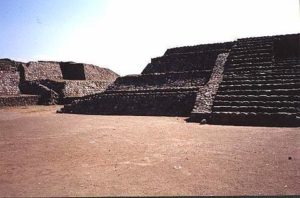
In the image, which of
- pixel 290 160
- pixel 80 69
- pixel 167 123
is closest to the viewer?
pixel 290 160

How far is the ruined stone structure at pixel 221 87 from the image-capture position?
11344mm

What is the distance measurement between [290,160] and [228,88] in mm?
7473

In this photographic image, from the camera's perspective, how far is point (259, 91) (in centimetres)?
1236

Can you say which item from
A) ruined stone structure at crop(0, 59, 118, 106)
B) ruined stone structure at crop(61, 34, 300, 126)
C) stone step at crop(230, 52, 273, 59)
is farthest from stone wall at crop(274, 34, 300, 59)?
ruined stone structure at crop(0, 59, 118, 106)

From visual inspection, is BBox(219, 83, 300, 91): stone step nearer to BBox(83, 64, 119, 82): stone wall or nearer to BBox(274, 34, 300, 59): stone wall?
BBox(274, 34, 300, 59): stone wall

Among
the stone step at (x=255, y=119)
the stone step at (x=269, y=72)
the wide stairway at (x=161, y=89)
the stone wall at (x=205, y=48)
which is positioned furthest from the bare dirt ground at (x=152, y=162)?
the stone wall at (x=205, y=48)

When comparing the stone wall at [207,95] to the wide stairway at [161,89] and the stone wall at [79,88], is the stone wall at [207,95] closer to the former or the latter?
the wide stairway at [161,89]

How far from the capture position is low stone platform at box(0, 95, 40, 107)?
2103 centimetres

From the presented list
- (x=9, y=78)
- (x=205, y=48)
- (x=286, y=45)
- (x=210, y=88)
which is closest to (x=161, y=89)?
(x=210, y=88)

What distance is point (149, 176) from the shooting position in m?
5.34

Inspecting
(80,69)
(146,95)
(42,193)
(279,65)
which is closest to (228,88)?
(279,65)

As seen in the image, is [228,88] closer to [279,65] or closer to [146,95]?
[279,65]

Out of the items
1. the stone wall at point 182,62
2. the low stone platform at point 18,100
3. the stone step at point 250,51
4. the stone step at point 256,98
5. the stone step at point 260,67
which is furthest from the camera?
the low stone platform at point 18,100

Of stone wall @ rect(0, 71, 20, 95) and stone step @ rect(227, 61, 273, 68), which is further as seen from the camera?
stone wall @ rect(0, 71, 20, 95)
